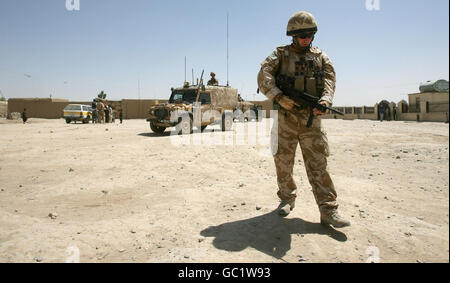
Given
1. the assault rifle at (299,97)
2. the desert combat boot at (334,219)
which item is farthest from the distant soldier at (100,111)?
the desert combat boot at (334,219)

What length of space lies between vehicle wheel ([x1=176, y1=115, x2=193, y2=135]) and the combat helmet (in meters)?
7.35

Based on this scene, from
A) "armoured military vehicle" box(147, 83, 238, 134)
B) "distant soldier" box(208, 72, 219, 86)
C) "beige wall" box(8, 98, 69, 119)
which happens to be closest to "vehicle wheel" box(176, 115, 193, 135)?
"armoured military vehicle" box(147, 83, 238, 134)

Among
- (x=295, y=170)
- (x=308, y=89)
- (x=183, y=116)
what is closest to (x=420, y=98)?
(x=183, y=116)

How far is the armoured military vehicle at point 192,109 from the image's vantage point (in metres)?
9.52

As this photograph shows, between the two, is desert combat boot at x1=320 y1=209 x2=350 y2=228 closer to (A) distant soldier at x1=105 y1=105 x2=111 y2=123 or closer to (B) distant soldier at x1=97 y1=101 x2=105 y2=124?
(B) distant soldier at x1=97 y1=101 x2=105 y2=124

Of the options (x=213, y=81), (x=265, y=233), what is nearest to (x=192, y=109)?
(x=213, y=81)

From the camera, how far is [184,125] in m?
9.67

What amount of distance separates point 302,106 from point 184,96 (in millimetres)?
8300

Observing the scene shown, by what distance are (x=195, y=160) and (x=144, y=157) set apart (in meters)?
1.05

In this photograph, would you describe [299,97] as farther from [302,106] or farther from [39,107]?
[39,107]

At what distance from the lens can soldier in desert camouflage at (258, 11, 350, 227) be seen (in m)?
2.48

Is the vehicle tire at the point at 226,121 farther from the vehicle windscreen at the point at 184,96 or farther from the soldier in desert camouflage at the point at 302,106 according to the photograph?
the soldier in desert camouflage at the point at 302,106

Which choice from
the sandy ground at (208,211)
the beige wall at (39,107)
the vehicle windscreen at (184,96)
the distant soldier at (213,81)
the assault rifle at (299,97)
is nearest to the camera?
the sandy ground at (208,211)

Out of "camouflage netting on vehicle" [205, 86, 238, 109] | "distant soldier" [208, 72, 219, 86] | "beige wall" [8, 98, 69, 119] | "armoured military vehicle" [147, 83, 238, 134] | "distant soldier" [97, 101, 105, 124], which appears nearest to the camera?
"armoured military vehicle" [147, 83, 238, 134]
